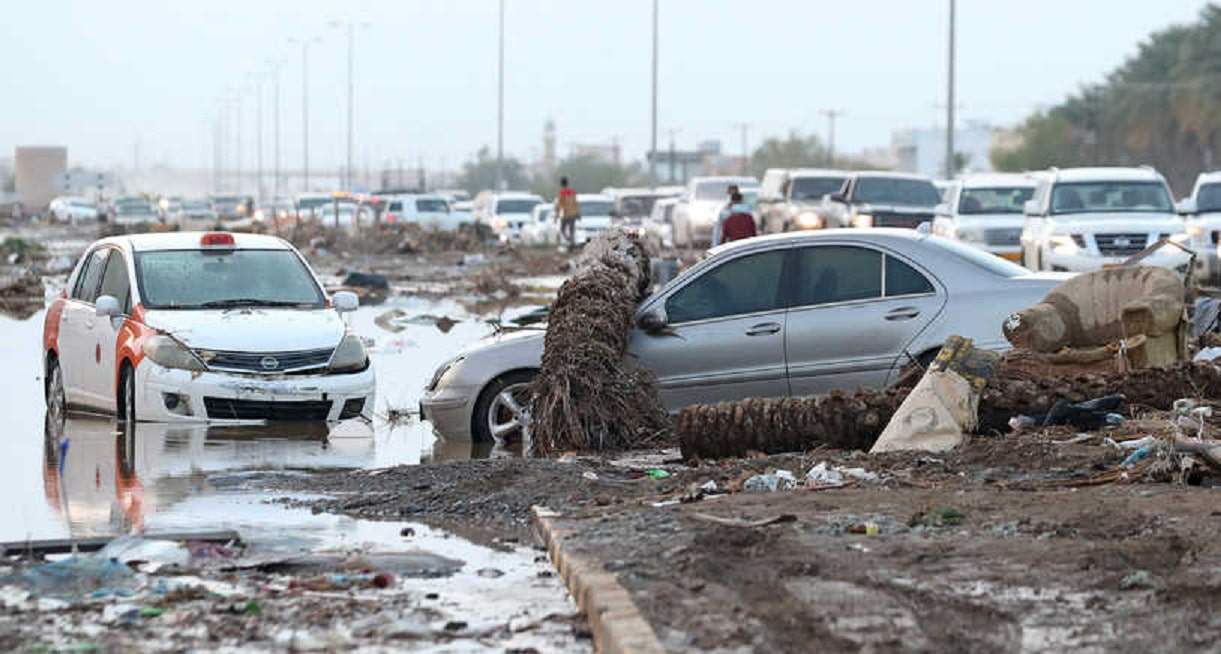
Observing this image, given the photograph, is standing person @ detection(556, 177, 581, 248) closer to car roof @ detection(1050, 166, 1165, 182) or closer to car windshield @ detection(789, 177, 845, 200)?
car windshield @ detection(789, 177, 845, 200)

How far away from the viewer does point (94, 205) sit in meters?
112

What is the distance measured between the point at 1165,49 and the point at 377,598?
8594 cm

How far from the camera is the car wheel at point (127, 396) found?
53.9 feet

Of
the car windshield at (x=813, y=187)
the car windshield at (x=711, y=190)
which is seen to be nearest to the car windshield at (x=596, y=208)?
the car windshield at (x=711, y=190)

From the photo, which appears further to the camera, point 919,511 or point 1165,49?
point 1165,49

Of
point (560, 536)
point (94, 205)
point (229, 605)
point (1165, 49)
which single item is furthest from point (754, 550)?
point (94, 205)

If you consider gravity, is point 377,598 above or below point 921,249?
below

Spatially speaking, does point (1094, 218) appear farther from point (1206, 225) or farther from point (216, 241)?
point (216, 241)

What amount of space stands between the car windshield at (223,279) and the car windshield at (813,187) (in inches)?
1132

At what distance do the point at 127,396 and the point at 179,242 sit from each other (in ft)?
5.89

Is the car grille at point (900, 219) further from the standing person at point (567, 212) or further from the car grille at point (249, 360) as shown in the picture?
the car grille at point (249, 360)

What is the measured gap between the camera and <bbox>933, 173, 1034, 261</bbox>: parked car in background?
114 feet

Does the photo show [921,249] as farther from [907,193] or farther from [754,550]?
[907,193]

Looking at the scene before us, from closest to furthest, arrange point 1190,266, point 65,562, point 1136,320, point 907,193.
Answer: point 65,562
point 1136,320
point 1190,266
point 907,193
